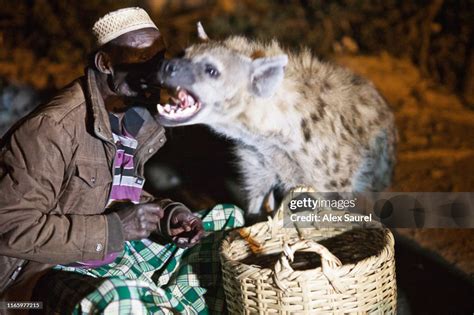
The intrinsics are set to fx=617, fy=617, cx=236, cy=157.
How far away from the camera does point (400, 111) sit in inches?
135

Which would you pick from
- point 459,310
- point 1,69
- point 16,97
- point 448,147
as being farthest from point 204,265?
point 1,69

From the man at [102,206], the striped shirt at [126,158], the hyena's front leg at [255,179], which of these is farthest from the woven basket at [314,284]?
the hyena's front leg at [255,179]

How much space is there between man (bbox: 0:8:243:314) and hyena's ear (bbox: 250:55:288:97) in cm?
32

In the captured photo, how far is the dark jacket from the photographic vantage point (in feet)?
4.54

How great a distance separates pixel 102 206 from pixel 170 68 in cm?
40

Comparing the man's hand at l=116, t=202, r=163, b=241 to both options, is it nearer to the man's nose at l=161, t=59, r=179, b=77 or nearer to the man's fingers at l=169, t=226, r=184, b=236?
the man's fingers at l=169, t=226, r=184, b=236

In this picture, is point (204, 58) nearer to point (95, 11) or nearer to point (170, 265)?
point (170, 265)

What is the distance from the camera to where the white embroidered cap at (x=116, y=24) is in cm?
151

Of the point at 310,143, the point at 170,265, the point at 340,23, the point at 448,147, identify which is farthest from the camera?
the point at 340,23

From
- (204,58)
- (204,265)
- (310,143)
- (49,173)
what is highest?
(204,58)

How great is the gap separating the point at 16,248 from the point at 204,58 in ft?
2.48
